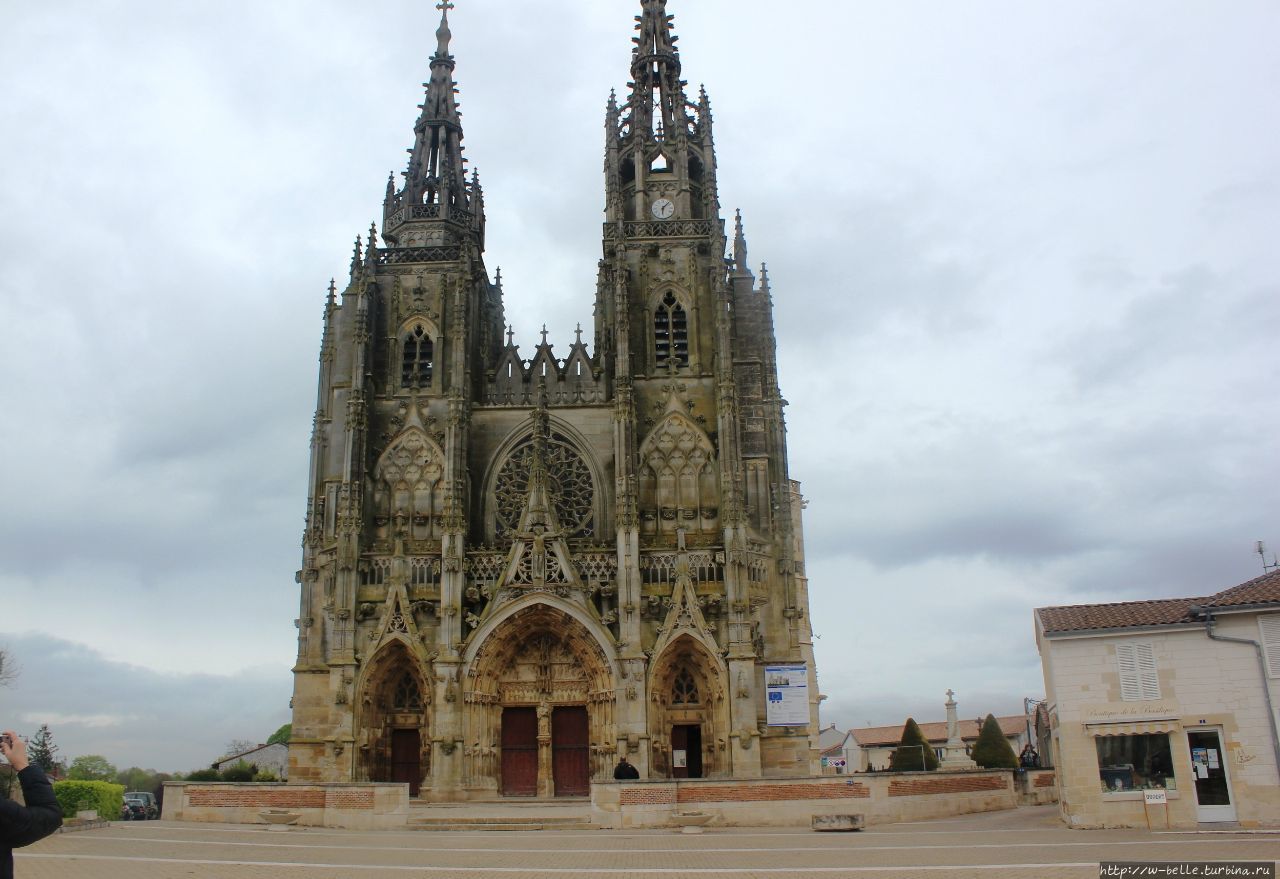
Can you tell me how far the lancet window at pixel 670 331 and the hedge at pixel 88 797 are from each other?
921 inches

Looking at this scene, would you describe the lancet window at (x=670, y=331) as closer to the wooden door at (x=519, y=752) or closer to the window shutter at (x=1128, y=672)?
the wooden door at (x=519, y=752)

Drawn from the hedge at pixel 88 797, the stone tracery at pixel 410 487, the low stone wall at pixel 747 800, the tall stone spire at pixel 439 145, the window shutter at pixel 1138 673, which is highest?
the tall stone spire at pixel 439 145

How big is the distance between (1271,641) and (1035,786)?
15.7 metres

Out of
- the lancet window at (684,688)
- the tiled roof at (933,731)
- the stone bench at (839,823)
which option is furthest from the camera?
the tiled roof at (933,731)

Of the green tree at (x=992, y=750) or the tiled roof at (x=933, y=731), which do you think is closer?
the green tree at (x=992, y=750)

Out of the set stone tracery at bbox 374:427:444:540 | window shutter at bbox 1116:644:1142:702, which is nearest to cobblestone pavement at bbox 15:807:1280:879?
window shutter at bbox 1116:644:1142:702

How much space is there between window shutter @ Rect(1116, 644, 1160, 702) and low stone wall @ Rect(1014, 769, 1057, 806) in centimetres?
1292

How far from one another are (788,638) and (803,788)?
1287cm

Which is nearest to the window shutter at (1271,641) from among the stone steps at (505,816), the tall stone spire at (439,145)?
the stone steps at (505,816)

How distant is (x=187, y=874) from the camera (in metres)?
14.9

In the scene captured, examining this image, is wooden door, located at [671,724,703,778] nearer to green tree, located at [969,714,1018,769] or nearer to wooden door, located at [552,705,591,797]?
wooden door, located at [552,705,591,797]

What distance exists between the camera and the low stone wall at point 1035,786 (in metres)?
34.7

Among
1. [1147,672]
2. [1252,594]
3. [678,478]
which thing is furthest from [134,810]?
[1252,594]

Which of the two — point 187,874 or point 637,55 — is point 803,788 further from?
point 637,55
